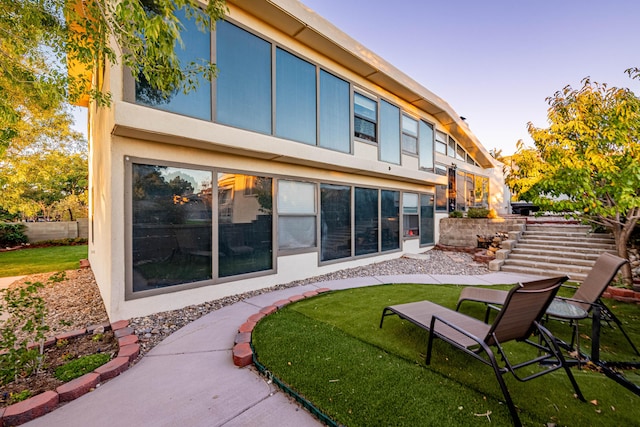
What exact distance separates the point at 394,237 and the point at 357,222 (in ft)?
6.91

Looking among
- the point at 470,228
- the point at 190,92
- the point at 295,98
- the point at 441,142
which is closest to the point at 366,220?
the point at 295,98

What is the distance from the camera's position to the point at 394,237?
9.77 meters

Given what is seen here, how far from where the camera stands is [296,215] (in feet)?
22.1

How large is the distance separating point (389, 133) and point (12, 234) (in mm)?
18974

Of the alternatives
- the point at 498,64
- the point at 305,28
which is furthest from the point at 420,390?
the point at 498,64

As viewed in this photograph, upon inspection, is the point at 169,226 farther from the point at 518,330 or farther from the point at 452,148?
the point at 452,148

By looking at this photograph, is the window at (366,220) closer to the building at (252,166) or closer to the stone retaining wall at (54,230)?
the building at (252,166)

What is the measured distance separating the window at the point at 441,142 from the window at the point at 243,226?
9.67 metres

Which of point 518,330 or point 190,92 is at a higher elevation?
point 190,92

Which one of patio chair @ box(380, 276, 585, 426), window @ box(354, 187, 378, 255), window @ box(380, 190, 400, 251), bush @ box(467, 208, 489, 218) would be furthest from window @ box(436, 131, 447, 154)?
patio chair @ box(380, 276, 585, 426)

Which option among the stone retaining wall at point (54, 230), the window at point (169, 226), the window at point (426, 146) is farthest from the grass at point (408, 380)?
the stone retaining wall at point (54, 230)

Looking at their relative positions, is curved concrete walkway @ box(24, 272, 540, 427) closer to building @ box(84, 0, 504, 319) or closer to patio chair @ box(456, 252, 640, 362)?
building @ box(84, 0, 504, 319)

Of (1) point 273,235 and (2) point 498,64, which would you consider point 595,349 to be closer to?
(1) point 273,235

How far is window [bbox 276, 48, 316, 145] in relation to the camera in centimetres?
627
